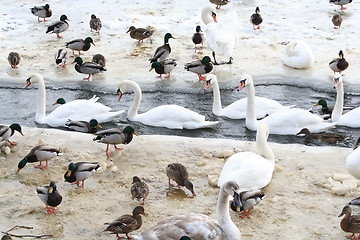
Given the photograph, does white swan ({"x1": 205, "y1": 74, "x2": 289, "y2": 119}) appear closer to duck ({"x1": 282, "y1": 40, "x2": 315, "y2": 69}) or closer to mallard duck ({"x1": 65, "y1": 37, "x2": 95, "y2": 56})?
duck ({"x1": 282, "y1": 40, "x2": 315, "y2": 69})

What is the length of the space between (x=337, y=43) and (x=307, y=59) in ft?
6.86

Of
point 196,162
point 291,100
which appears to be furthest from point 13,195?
point 291,100

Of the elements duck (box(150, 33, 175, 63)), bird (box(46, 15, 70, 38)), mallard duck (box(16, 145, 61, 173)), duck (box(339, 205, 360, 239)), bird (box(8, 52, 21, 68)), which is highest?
duck (box(339, 205, 360, 239))

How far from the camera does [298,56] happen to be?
42.9 feet

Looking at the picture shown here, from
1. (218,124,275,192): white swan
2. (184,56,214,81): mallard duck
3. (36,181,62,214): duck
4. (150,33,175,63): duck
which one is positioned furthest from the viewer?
(150,33,175,63): duck

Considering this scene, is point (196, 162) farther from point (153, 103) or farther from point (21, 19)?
point (21, 19)

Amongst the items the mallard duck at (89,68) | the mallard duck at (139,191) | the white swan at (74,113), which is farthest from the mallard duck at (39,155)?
the mallard duck at (89,68)

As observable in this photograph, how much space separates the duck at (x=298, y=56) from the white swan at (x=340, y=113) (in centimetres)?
242

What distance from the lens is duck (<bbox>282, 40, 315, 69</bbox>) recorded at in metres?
13.0

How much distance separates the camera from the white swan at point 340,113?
10379 mm

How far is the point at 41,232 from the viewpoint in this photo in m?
6.61

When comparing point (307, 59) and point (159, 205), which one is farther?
point (307, 59)

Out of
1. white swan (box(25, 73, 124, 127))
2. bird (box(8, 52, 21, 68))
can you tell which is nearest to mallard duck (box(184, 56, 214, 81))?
white swan (box(25, 73, 124, 127))

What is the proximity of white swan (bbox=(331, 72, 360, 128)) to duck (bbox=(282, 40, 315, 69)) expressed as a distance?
2417mm
